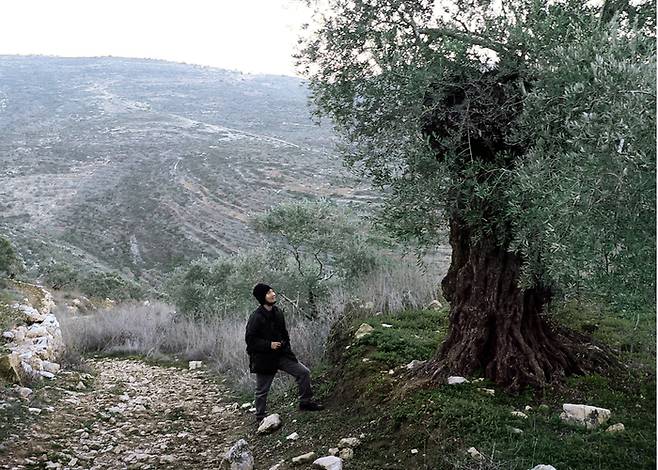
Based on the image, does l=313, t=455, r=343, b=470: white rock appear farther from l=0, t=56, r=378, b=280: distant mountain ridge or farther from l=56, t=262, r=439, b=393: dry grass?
l=56, t=262, r=439, b=393: dry grass

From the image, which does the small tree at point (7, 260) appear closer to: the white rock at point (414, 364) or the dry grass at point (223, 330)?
the dry grass at point (223, 330)

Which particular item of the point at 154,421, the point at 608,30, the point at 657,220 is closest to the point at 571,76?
the point at 608,30

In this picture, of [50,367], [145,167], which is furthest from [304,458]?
[145,167]

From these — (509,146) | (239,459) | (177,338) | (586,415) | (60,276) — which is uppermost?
(509,146)

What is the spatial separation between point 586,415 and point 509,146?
265cm

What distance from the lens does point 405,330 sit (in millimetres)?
9070

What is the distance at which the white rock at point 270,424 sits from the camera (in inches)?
301

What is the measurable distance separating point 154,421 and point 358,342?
339 cm

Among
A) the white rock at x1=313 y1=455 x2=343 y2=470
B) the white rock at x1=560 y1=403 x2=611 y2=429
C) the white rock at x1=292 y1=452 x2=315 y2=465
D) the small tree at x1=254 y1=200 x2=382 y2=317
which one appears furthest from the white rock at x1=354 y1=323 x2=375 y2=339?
the small tree at x1=254 y1=200 x2=382 y2=317

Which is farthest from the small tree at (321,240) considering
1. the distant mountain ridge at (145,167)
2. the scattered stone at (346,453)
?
the scattered stone at (346,453)

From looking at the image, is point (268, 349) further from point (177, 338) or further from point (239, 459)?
point (177, 338)

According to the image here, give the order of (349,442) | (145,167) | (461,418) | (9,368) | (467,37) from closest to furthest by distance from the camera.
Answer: (461,418)
(467,37)
(349,442)
(9,368)
(145,167)

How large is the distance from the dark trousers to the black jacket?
0.09 m

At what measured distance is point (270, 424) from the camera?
7.67 meters
